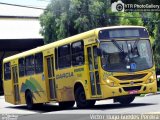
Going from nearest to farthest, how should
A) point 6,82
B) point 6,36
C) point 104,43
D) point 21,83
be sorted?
point 104,43, point 21,83, point 6,82, point 6,36

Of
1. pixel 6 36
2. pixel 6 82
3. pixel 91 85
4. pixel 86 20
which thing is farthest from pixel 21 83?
pixel 6 36

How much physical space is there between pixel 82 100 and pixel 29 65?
5.90 meters

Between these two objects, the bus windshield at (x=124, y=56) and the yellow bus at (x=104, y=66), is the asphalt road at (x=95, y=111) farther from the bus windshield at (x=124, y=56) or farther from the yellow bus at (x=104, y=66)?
the bus windshield at (x=124, y=56)

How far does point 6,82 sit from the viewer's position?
28344 mm

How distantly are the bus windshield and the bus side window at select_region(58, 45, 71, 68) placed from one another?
2464 millimetres

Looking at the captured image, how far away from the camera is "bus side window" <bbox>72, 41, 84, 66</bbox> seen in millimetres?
18961

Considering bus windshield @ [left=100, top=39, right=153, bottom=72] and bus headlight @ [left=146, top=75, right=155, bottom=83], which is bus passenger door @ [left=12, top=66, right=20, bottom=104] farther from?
bus headlight @ [left=146, top=75, right=155, bottom=83]

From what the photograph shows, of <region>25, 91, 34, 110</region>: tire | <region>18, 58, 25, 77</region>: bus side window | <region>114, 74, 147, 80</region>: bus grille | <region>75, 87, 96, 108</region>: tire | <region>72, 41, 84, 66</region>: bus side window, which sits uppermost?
<region>72, 41, 84, 66</region>: bus side window

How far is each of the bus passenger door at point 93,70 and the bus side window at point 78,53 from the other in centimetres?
50

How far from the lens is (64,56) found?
66.8ft

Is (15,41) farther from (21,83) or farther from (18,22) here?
(21,83)

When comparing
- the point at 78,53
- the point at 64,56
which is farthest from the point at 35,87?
the point at 78,53

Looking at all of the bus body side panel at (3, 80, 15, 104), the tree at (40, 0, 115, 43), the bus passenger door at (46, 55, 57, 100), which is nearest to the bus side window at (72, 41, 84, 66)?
the bus passenger door at (46, 55, 57, 100)

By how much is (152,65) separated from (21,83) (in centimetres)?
953
